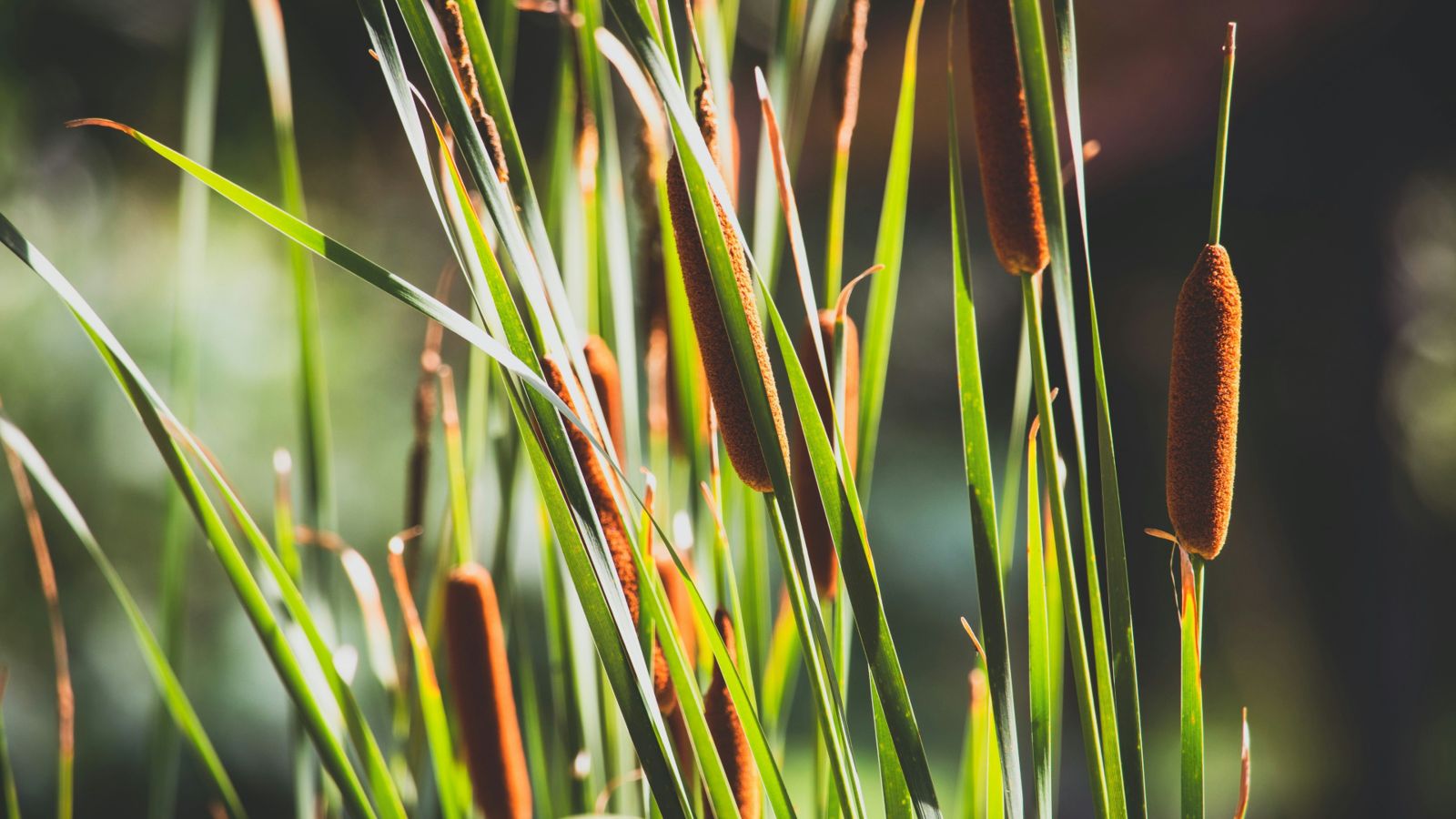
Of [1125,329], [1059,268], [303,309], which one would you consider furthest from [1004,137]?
[1125,329]

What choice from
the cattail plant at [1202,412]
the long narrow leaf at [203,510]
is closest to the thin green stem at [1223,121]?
the cattail plant at [1202,412]

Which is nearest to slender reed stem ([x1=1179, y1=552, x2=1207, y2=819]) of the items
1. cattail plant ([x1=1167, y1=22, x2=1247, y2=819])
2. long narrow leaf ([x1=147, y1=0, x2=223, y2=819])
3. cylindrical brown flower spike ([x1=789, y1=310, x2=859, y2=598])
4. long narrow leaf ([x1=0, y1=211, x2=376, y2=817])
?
cattail plant ([x1=1167, y1=22, x2=1247, y2=819])

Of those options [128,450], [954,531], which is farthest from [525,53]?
[954,531]

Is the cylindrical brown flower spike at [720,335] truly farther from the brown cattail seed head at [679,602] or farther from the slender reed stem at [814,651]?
the brown cattail seed head at [679,602]

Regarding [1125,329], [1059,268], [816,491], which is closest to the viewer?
[1059,268]

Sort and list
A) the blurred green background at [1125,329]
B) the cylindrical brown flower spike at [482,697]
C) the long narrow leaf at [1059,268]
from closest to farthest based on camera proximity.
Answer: the long narrow leaf at [1059,268], the cylindrical brown flower spike at [482,697], the blurred green background at [1125,329]

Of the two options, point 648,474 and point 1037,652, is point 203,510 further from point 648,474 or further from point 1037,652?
point 1037,652
